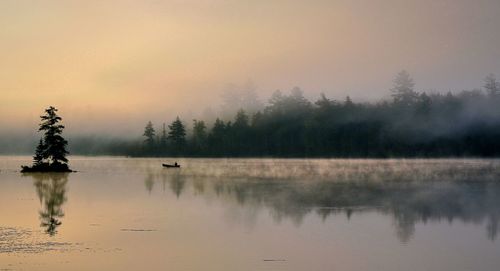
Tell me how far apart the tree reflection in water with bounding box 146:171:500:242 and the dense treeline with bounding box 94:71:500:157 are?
74.5 m

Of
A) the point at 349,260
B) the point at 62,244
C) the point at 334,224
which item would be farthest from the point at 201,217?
the point at 349,260

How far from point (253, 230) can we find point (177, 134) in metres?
142

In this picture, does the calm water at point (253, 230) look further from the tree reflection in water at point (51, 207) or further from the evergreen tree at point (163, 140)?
the evergreen tree at point (163, 140)

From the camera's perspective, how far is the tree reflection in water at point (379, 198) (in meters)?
33.2

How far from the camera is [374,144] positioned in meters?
140

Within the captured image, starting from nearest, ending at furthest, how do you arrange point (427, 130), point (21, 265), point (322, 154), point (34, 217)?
point (21, 265) → point (34, 217) → point (427, 130) → point (322, 154)

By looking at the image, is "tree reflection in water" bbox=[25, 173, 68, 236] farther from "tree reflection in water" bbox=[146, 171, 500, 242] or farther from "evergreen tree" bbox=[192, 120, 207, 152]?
"evergreen tree" bbox=[192, 120, 207, 152]

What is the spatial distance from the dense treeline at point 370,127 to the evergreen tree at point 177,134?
6052 mm

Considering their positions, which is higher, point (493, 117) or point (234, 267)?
point (493, 117)

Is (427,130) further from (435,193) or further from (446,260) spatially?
(446,260)

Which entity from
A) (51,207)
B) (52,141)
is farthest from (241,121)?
(51,207)

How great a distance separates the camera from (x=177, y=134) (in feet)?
554

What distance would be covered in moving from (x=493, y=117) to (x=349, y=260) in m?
127

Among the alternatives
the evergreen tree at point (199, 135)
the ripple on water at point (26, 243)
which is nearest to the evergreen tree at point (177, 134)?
the evergreen tree at point (199, 135)
